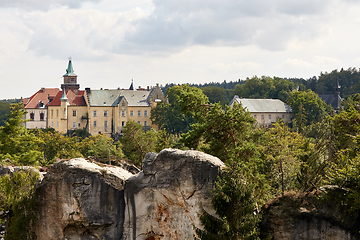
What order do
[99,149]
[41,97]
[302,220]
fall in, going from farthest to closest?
1. [41,97]
2. [99,149]
3. [302,220]

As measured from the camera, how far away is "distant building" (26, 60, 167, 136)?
102812 millimetres

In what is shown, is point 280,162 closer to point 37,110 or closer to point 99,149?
point 99,149

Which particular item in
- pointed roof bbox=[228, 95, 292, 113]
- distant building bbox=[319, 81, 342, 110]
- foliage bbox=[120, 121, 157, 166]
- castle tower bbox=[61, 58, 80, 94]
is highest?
castle tower bbox=[61, 58, 80, 94]

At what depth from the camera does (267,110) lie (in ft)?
349

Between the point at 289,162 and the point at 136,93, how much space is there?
257ft

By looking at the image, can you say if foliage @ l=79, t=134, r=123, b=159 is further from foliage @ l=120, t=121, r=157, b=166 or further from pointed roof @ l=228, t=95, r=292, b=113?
pointed roof @ l=228, t=95, r=292, b=113

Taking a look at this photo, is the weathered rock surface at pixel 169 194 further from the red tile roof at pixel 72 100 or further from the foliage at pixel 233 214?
the red tile roof at pixel 72 100

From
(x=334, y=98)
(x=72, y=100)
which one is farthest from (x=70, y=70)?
(x=334, y=98)

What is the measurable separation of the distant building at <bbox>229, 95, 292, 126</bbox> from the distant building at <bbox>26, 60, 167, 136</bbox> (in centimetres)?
1775

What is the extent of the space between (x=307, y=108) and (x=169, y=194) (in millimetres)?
84447

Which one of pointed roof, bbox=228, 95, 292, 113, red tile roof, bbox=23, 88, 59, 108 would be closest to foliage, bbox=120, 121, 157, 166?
pointed roof, bbox=228, 95, 292, 113

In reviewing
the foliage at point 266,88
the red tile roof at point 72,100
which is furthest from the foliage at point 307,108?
the red tile roof at point 72,100

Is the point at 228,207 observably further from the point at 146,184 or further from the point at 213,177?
the point at 146,184

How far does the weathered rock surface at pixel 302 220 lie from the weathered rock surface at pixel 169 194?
A: 2498 mm
